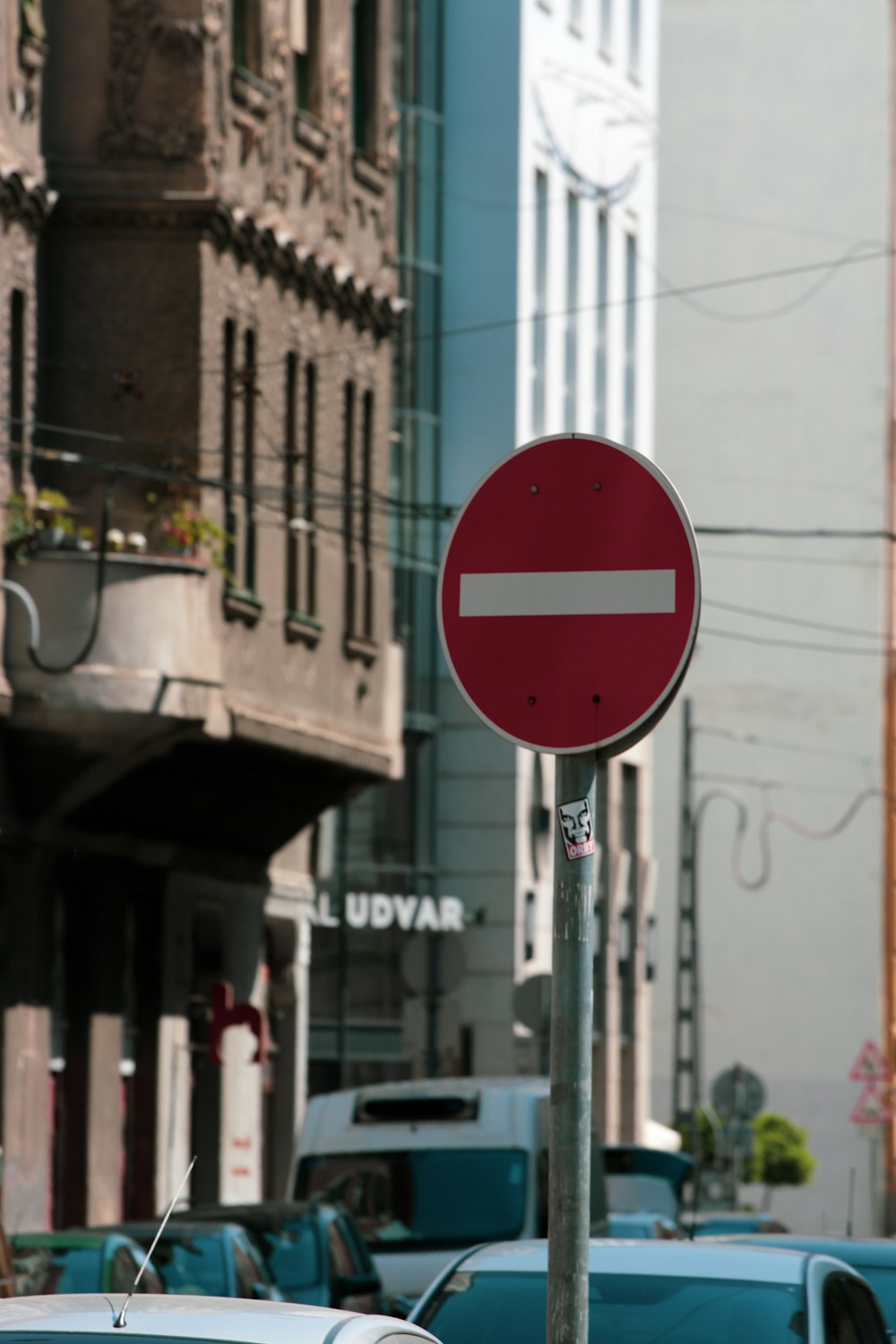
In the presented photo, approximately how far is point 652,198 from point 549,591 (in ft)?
166

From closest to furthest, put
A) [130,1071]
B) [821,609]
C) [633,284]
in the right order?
[130,1071] < [633,284] < [821,609]

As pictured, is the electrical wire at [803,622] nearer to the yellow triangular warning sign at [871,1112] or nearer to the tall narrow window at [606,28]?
the tall narrow window at [606,28]

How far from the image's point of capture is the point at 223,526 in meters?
26.1

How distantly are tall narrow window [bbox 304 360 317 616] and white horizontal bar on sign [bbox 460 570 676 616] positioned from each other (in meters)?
21.7

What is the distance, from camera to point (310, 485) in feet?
93.5

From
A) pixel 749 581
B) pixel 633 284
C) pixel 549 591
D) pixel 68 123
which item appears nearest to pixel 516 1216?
pixel 68 123

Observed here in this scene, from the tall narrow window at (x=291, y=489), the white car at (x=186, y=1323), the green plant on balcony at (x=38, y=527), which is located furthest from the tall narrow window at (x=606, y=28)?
the white car at (x=186, y=1323)

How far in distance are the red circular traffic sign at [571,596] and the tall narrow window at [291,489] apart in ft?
69.6

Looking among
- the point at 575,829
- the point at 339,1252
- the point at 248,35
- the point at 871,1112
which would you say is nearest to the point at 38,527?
the point at 248,35

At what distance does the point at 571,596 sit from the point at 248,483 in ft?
67.6

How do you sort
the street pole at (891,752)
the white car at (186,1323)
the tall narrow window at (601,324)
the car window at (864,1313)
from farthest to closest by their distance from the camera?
the street pole at (891,752), the tall narrow window at (601,324), the car window at (864,1313), the white car at (186,1323)

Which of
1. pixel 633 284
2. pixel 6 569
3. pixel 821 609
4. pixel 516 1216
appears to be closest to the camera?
pixel 516 1216

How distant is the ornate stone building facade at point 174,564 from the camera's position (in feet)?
78.4

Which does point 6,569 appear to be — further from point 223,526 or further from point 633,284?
point 633,284
